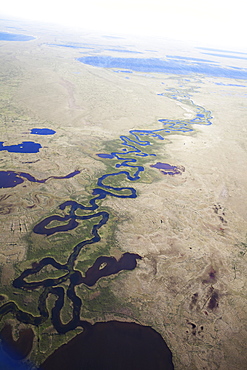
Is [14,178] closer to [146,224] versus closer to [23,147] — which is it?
[23,147]

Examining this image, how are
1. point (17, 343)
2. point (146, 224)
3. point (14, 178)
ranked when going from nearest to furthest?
point (17, 343) < point (146, 224) < point (14, 178)

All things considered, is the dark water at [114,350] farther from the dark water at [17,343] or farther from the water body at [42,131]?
the water body at [42,131]

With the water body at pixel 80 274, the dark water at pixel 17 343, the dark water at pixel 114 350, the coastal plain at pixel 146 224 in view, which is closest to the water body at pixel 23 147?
the coastal plain at pixel 146 224

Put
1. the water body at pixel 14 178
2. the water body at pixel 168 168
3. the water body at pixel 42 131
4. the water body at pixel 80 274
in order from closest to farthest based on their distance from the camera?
the water body at pixel 80 274
the water body at pixel 14 178
the water body at pixel 168 168
the water body at pixel 42 131

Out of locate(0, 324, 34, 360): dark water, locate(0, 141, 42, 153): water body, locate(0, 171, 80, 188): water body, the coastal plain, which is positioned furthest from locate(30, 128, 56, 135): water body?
locate(0, 324, 34, 360): dark water

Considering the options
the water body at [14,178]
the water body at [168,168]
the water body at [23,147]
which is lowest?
the water body at [23,147]

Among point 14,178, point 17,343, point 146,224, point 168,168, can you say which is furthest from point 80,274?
point 168,168
